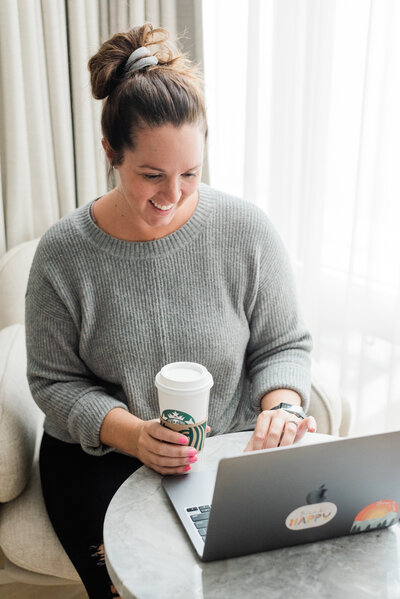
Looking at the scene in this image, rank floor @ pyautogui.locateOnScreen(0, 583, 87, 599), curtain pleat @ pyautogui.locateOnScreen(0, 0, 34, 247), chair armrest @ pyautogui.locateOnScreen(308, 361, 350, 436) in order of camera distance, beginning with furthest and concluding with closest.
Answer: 1. curtain pleat @ pyautogui.locateOnScreen(0, 0, 34, 247)
2. floor @ pyautogui.locateOnScreen(0, 583, 87, 599)
3. chair armrest @ pyautogui.locateOnScreen(308, 361, 350, 436)

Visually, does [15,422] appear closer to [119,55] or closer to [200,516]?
[200,516]

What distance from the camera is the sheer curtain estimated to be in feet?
5.83

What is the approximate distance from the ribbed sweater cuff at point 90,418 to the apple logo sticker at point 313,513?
0.48 meters

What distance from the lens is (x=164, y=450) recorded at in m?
1.05

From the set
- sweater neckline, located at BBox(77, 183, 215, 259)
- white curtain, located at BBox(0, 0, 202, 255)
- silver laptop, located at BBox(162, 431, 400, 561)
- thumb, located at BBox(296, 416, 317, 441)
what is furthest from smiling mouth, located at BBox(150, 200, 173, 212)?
white curtain, located at BBox(0, 0, 202, 255)

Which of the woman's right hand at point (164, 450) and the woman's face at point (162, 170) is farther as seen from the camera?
the woman's face at point (162, 170)

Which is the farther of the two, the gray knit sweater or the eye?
the gray knit sweater

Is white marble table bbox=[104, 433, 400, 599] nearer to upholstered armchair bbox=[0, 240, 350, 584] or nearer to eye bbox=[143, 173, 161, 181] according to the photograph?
upholstered armchair bbox=[0, 240, 350, 584]

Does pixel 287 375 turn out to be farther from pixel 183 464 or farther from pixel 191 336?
pixel 183 464

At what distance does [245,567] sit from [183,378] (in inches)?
11.3

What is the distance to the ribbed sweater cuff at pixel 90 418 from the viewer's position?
122cm

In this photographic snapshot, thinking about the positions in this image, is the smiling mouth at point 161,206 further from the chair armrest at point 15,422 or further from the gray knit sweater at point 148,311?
the chair armrest at point 15,422

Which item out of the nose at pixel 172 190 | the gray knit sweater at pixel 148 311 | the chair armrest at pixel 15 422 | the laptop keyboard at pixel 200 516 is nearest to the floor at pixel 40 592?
the chair armrest at pixel 15 422

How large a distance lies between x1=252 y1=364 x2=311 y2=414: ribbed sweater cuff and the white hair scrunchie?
26.6 inches
